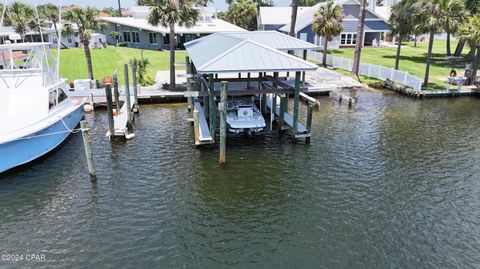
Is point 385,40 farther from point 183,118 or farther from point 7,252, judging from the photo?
point 7,252

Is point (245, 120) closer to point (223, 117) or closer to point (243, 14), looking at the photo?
point (223, 117)

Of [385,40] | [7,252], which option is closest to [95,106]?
[7,252]

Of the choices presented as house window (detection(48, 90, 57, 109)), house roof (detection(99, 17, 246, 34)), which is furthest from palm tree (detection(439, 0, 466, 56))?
house roof (detection(99, 17, 246, 34))

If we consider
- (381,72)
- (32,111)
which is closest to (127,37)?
(381,72)

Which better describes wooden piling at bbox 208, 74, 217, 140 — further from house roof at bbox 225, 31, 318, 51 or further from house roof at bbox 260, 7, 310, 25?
house roof at bbox 260, 7, 310, 25

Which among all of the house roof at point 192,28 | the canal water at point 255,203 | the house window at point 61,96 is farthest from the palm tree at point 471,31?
the house window at point 61,96
